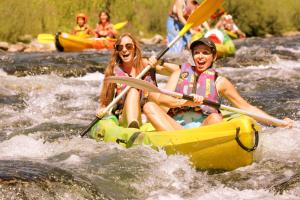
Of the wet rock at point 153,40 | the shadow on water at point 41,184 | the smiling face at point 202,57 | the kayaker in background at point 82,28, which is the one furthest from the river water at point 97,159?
the wet rock at point 153,40

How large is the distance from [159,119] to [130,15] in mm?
14303

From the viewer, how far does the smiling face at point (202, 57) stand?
444 cm

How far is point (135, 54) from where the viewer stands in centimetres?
503

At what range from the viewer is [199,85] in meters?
4.54

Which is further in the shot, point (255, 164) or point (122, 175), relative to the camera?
point (255, 164)

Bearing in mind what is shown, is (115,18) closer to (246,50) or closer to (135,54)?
(246,50)

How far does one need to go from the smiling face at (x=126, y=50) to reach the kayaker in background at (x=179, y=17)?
4033 millimetres

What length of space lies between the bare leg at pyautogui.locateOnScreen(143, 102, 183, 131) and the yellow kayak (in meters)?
0.09

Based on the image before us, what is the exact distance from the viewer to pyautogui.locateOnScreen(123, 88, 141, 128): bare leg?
4.68 metres

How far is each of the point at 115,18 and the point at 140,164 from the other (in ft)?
47.0

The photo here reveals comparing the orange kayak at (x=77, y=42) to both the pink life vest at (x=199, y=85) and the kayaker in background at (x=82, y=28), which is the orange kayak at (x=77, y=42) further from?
the pink life vest at (x=199, y=85)

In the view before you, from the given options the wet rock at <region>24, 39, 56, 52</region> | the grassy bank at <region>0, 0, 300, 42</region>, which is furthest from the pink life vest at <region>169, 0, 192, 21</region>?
the grassy bank at <region>0, 0, 300, 42</region>

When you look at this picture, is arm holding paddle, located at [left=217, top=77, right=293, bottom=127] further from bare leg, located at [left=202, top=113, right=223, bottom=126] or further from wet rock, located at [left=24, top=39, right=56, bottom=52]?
wet rock, located at [left=24, top=39, right=56, bottom=52]

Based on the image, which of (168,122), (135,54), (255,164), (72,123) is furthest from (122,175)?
(72,123)
